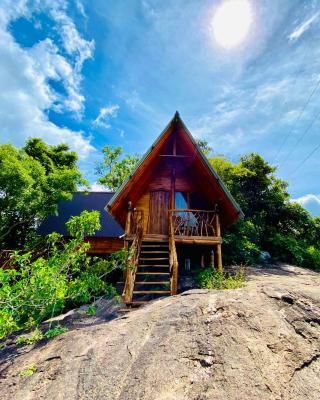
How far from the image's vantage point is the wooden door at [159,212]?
34.7 ft

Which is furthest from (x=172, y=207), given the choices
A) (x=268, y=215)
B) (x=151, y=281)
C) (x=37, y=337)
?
(x=268, y=215)

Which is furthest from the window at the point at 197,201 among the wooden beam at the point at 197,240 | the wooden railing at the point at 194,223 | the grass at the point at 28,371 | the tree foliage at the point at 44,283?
the grass at the point at 28,371

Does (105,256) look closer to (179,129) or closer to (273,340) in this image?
(179,129)

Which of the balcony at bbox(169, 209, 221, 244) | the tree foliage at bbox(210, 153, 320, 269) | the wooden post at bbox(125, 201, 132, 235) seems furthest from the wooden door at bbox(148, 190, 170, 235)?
the tree foliage at bbox(210, 153, 320, 269)

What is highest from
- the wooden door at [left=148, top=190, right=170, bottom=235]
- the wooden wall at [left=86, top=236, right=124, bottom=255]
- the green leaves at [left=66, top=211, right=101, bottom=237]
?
the wooden door at [left=148, top=190, right=170, bottom=235]

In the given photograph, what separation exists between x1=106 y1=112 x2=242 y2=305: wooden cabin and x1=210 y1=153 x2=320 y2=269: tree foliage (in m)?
3.14

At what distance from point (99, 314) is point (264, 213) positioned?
12.4 metres

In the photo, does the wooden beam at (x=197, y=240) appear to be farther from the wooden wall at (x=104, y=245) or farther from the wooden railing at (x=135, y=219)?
the wooden wall at (x=104, y=245)

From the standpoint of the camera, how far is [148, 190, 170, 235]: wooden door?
1059 cm

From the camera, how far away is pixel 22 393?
2.95 m

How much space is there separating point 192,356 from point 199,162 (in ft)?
24.0

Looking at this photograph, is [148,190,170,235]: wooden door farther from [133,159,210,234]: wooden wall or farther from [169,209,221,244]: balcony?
[169,209,221,244]: balcony

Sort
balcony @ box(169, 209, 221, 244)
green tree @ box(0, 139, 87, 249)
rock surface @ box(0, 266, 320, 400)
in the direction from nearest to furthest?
rock surface @ box(0, 266, 320, 400) < balcony @ box(169, 209, 221, 244) < green tree @ box(0, 139, 87, 249)

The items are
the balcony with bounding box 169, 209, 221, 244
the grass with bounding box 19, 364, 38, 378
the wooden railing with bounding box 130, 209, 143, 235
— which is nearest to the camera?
the grass with bounding box 19, 364, 38, 378
